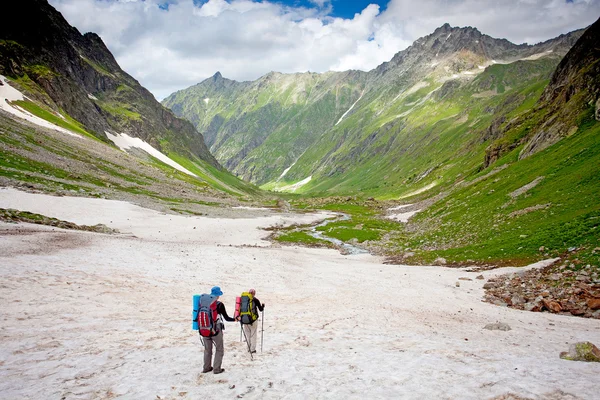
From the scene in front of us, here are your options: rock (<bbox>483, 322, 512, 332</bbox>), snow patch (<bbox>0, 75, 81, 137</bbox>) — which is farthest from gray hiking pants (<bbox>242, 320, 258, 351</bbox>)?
snow patch (<bbox>0, 75, 81, 137</bbox>)

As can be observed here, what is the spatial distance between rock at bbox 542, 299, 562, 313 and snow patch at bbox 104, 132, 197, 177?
593 feet

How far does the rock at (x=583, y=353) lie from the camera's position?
1138 cm

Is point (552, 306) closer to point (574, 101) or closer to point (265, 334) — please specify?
point (265, 334)

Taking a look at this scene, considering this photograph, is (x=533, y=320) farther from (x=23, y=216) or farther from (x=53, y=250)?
(x=23, y=216)

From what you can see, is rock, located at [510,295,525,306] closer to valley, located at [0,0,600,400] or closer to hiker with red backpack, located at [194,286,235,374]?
valley, located at [0,0,600,400]

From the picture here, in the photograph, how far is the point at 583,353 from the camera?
11.6m

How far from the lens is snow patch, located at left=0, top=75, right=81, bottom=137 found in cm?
10554

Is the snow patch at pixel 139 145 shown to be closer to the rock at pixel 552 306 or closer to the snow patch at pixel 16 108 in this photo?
the snow patch at pixel 16 108

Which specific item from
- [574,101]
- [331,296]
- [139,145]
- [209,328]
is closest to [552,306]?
[331,296]

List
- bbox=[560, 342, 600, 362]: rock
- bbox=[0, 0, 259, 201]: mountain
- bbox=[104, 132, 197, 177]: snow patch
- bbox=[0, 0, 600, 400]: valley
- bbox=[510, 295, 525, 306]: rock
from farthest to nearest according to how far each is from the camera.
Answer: bbox=[104, 132, 197, 177]: snow patch, bbox=[0, 0, 259, 201]: mountain, bbox=[510, 295, 525, 306]: rock, bbox=[560, 342, 600, 362]: rock, bbox=[0, 0, 600, 400]: valley

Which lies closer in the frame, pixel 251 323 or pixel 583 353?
pixel 583 353

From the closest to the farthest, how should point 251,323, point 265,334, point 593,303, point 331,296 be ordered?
point 251,323 < point 265,334 < point 593,303 < point 331,296

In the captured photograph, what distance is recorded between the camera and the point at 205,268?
97.0 ft

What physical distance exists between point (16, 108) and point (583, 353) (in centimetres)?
14577
